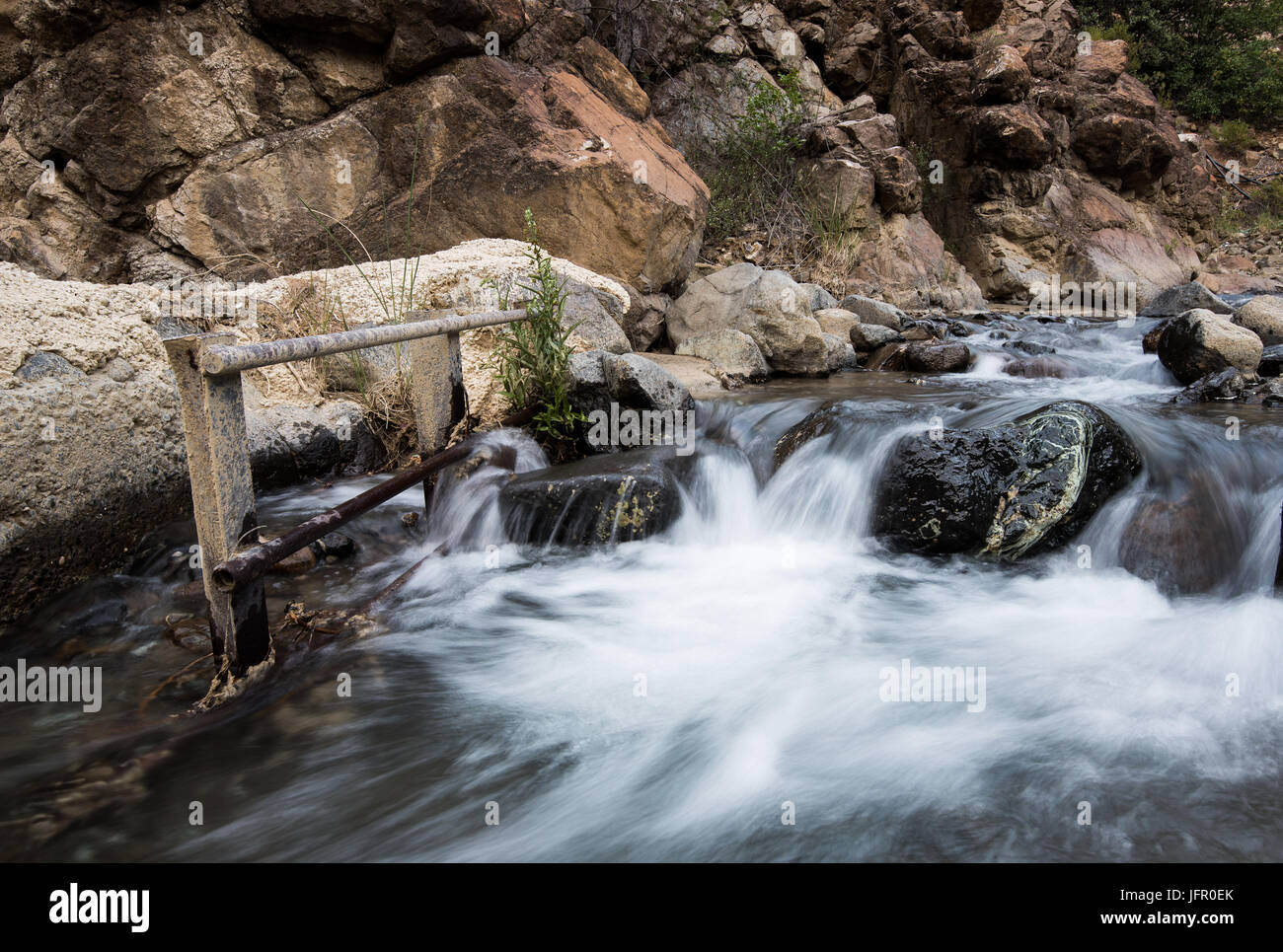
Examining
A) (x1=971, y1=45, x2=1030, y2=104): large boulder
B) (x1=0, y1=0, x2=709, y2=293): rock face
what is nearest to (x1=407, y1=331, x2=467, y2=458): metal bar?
(x1=0, y1=0, x2=709, y2=293): rock face

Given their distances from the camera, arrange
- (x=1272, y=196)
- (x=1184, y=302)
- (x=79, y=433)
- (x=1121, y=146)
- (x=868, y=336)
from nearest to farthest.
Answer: (x=79, y=433) → (x=868, y=336) → (x=1184, y=302) → (x=1121, y=146) → (x=1272, y=196)

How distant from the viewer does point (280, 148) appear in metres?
7.59

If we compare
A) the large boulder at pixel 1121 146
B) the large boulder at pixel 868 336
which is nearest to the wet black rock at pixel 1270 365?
the large boulder at pixel 868 336

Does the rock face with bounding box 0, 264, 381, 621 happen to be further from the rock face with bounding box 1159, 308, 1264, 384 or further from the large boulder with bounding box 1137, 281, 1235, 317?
the large boulder with bounding box 1137, 281, 1235, 317

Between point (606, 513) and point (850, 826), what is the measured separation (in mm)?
2374

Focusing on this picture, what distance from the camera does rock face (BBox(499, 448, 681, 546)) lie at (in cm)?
447

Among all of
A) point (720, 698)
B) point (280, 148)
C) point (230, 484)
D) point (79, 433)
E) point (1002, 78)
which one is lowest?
point (720, 698)

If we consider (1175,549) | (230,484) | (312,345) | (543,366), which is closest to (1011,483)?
(1175,549)

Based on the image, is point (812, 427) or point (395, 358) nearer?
point (812, 427)

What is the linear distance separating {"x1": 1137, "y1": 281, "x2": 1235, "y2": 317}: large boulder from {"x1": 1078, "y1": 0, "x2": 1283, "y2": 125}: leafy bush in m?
11.3

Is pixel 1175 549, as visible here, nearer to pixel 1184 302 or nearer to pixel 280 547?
pixel 280 547

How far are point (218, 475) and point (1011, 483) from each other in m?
3.80
